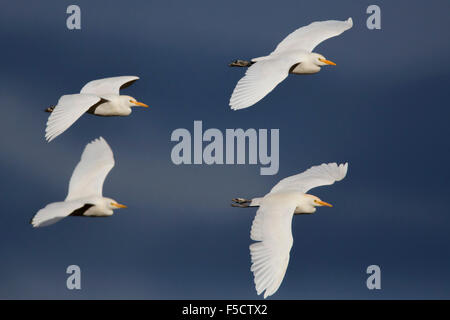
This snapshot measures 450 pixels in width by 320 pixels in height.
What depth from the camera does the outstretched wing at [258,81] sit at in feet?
53.6

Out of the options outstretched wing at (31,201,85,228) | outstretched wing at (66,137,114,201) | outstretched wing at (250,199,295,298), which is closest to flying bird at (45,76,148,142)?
outstretched wing at (66,137,114,201)

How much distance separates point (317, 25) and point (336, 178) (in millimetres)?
2878

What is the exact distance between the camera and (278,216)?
53.4 feet

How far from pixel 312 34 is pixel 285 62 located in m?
1.66

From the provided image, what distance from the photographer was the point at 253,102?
1623 cm

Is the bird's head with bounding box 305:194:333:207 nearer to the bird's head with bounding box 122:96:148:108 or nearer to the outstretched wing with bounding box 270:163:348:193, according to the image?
the outstretched wing with bounding box 270:163:348:193

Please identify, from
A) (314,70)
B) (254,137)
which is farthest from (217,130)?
(314,70)

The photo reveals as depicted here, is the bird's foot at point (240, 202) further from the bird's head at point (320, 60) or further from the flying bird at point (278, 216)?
the bird's head at point (320, 60)

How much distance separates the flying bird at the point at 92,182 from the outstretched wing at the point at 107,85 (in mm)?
900

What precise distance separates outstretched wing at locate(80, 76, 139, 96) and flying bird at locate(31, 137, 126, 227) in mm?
900

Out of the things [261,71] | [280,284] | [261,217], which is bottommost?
[280,284]

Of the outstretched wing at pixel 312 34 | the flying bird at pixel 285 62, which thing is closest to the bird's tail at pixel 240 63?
the flying bird at pixel 285 62

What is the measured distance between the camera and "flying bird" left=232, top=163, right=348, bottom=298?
590 inches

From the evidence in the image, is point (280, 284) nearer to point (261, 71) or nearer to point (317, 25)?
point (261, 71)
